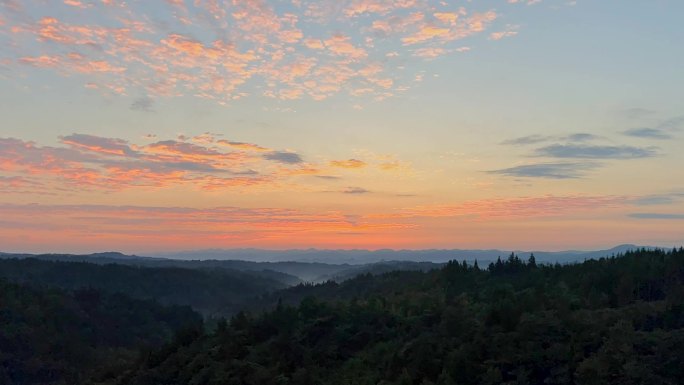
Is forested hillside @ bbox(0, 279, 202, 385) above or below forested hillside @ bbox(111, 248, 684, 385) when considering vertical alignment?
below

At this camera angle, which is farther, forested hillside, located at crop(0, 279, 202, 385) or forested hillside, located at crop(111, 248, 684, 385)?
forested hillside, located at crop(0, 279, 202, 385)

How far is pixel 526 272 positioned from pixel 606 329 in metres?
38.4

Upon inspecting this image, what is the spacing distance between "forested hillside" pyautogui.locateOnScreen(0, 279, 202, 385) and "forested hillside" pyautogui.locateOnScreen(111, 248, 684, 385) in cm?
1027

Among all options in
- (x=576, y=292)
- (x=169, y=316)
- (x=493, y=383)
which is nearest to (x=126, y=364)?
(x=493, y=383)

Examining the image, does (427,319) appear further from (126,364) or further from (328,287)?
(328,287)

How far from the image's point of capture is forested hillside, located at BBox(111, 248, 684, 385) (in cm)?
2519

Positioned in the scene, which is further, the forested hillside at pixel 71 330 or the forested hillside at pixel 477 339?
the forested hillside at pixel 71 330

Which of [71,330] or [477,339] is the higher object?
[477,339]

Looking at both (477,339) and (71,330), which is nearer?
(477,339)

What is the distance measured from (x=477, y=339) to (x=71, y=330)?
3884 inches

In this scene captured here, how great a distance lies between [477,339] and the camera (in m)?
29.9

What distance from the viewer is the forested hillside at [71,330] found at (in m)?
80.9

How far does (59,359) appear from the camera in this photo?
87.5 m

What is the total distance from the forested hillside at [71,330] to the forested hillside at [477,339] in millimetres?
10271
